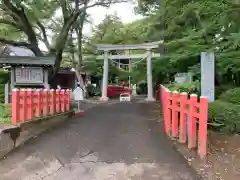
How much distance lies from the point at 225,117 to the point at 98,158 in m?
3.28

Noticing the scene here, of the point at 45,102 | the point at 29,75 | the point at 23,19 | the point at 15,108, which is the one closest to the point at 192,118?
the point at 15,108

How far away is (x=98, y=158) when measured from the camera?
6543mm

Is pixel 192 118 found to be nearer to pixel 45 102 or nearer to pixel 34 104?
pixel 34 104

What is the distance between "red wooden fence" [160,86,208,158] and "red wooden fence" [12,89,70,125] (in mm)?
3992

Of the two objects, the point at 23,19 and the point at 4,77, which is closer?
the point at 23,19

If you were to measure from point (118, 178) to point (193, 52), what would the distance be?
5452 mm

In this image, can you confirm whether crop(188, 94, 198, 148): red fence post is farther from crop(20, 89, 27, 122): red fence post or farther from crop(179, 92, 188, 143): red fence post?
crop(20, 89, 27, 122): red fence post

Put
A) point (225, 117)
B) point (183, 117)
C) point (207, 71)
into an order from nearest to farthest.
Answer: point (183, 117)
point (225, 117)
point (207, 71)

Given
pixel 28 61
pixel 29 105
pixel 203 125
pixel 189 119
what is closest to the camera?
pixel 203 125

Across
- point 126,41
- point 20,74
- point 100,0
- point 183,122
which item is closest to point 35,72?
point 20,74

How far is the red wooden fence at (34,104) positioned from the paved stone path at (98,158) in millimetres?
814

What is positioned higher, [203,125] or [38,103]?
[38,103]

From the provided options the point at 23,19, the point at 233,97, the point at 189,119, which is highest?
the point at 23,19

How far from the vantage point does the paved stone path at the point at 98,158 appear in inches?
224
